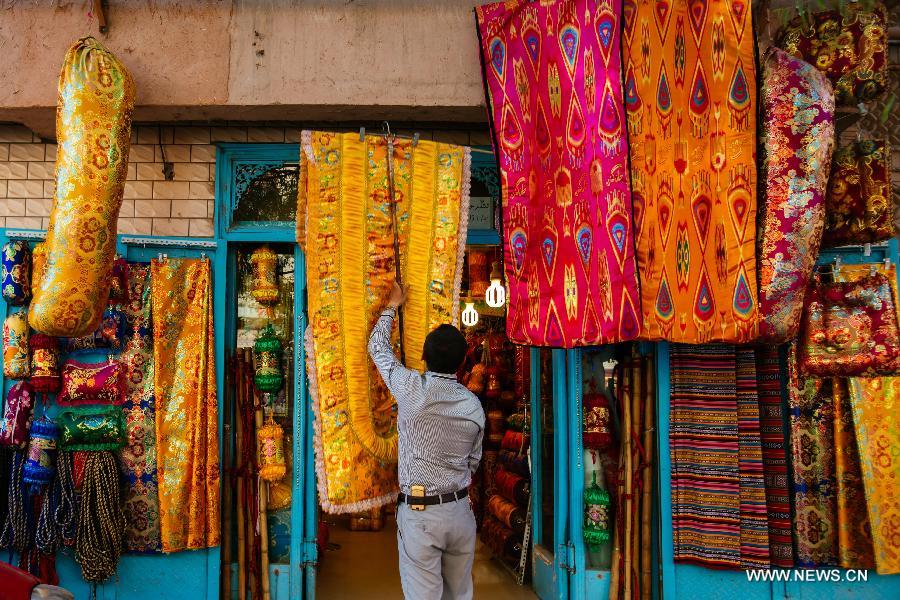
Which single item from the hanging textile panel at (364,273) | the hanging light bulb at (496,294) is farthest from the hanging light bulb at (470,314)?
the hanging textile panel at (364,273)

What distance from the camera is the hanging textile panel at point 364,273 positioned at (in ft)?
9.70

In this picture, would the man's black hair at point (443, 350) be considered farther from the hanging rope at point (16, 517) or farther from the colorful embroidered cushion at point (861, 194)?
the hanging rope at point (16, 517)

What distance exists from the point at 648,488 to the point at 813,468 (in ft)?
3.01

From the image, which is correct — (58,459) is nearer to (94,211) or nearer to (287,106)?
(94,211)

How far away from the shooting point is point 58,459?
11.6ft

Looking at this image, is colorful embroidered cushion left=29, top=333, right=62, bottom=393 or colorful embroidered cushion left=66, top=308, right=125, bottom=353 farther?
colorful embroidered cushion left=66, top=308, right=125, bottom=353

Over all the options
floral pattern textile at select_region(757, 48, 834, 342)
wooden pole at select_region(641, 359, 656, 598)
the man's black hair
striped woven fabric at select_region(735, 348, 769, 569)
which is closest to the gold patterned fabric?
the man's black hair

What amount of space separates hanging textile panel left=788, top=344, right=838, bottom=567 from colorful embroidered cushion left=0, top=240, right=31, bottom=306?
4.37m

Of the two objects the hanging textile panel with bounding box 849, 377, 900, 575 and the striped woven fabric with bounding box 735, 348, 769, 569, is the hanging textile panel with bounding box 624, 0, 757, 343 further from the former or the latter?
the hanging textile panel with bounding box 849, 377, 900, 575

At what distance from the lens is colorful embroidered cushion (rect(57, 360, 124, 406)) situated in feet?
11.9

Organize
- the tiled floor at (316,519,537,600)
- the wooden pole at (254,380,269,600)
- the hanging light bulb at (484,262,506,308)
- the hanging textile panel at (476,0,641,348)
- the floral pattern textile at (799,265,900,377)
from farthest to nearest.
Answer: the hanging light bulb at (484,262,506,308) < the tiled floor at (316,519,537,600) < the wooden pole at (254,380,269,600) < the floral pattern textile at (799,265,900,377) < the hanging textile panel at (476,0,641,348)

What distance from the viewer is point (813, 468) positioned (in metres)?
Result: 3.61

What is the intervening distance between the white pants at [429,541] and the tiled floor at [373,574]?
5.67ft

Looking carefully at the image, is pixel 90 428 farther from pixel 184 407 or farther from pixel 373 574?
pixel 373 574
